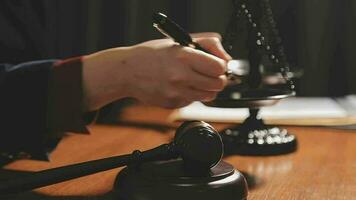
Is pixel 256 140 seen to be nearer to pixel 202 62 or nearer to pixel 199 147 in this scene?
pixel 202 62

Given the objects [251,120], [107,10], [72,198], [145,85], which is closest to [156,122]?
[251,120]

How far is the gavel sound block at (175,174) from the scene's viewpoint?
573 millimetres

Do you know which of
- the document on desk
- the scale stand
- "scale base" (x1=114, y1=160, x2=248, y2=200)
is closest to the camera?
"scale base" (x1=114, y1=160, x2=248, y2=200)

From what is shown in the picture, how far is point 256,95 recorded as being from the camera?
97cm

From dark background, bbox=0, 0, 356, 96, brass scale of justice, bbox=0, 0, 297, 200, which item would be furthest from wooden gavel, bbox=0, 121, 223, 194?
dark background, bbox=0, 0, 356, 96

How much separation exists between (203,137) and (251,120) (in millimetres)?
399

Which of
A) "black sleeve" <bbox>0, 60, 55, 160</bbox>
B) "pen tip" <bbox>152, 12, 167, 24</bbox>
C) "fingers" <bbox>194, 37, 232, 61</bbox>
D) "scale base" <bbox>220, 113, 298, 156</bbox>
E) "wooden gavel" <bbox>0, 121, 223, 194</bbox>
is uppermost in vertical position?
"pen tip" <bbox>152, 12, 167, 24</bbox>

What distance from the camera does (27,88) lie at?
2.71ft

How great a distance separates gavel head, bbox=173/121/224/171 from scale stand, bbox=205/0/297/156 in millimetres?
268

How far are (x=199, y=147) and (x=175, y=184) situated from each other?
0.05 m

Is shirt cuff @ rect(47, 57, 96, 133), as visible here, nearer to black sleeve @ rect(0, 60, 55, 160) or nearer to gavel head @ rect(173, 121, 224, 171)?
black sleeve @ rect(0, 60, 55, 160)

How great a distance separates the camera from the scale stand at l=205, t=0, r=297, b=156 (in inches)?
34.9

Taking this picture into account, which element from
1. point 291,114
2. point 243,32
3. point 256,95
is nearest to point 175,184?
point 256,95

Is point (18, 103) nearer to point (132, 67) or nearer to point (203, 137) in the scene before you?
point (132, 67)
